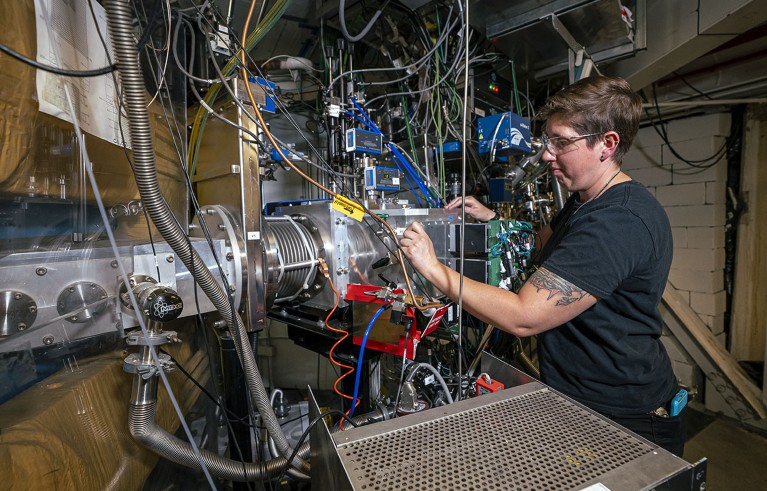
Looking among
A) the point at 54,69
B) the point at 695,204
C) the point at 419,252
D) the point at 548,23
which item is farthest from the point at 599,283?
the point at 695,204

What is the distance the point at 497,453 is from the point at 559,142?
98cm

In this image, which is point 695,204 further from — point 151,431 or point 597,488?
point 151,431

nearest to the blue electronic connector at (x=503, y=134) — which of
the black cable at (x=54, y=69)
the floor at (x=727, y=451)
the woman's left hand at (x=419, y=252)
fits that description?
the woman's left hand at (x=419, y=252)

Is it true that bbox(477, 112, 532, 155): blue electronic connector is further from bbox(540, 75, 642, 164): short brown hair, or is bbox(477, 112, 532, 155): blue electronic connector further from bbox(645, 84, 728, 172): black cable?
bbox(645, 84, 728, 172): black cable

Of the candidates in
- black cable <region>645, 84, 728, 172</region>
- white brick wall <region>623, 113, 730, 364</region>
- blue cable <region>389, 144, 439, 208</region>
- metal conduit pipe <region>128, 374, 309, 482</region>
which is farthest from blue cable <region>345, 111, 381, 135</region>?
white brick wall <region>623, 113, 730, 364</region>

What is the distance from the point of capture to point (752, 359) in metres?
3.08

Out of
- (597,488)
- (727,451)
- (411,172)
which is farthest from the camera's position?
(727,451)

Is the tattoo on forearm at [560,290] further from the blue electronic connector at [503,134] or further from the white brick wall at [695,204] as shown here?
the white brick wall at [695,204]

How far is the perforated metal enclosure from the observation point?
0.50m

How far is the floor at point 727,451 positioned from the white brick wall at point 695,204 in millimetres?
427

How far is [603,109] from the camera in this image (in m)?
1.09

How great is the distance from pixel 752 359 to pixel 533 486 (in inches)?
157

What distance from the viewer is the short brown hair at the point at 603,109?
3.59 feet

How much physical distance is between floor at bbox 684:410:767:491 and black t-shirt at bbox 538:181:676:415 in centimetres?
186
